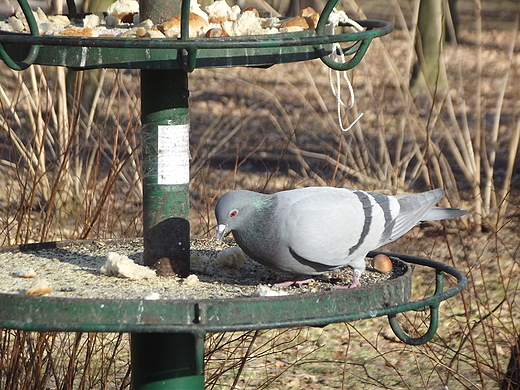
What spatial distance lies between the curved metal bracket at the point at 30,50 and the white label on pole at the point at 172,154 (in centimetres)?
60

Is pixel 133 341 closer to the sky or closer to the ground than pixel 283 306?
closer to the ground

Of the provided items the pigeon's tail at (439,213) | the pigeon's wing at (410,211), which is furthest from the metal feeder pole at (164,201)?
the pigeon's tail at (439,213)

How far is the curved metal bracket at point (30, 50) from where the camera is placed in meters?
1.91

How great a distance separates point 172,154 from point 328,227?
558mm

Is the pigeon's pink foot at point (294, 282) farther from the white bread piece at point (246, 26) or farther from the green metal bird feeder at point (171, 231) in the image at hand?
the white bread piece at point (246, 26)

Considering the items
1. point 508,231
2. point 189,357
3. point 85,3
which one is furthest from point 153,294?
point 508,231

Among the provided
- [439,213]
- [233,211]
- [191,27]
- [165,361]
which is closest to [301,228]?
[233,211]

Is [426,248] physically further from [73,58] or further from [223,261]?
[73,58]

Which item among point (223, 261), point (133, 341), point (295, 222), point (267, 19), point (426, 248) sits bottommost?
point (426, 248)

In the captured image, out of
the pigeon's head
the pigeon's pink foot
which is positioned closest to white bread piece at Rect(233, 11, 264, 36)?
the pigeon's head

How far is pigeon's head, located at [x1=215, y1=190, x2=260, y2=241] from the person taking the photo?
8.11 feet

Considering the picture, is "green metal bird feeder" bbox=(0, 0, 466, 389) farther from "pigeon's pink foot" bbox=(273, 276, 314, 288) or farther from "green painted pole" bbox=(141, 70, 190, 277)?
"pigeon's pink foot" bbox=(273, 276, 314, 288)

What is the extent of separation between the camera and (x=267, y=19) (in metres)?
2.77

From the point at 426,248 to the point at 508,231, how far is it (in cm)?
94
